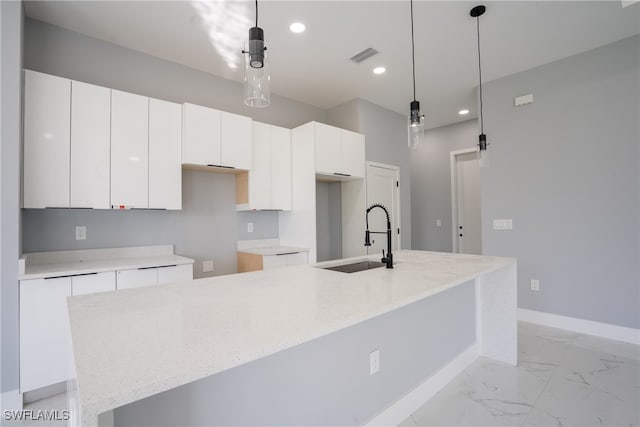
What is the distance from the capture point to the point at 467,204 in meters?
5.49

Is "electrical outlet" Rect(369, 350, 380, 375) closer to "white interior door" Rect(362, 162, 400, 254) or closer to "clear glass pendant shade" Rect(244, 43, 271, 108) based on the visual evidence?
"clear glass pendant shade" Rect(244, 43, 271, 108)

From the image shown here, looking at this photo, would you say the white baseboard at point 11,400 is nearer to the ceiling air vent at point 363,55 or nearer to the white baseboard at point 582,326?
the ceiling air vent at point 363,55

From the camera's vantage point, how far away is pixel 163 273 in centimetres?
261

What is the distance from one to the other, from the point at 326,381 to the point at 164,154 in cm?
245

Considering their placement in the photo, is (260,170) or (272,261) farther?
(260,170)

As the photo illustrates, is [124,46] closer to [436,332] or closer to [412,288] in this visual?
[412,288]

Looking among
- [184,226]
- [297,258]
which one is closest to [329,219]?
[297,258]

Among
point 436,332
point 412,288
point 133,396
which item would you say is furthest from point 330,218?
point 133,396

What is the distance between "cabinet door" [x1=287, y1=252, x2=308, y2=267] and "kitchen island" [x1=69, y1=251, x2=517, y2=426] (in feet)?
4.31

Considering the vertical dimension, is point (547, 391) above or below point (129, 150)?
below

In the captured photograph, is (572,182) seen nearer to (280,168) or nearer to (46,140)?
(280,168)

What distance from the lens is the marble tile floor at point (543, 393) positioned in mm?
1839

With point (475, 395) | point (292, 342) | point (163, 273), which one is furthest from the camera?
point (163, 273)

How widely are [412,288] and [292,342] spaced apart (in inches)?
29.8
